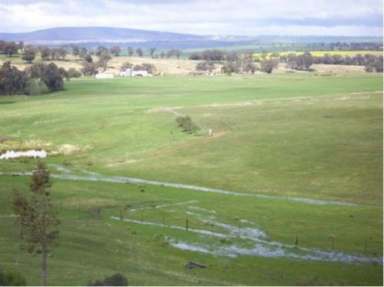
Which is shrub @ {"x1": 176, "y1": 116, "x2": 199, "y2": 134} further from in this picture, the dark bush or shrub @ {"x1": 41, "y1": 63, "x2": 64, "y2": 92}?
shrub @ {"x1": 41, "y1": 63, "x2": 64, "y2": 92}

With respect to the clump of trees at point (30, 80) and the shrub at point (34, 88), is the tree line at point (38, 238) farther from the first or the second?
the shrub at point (34, 88)

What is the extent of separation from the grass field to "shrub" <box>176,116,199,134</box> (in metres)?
1.33

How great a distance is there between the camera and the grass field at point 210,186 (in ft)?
145

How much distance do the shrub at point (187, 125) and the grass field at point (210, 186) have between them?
4.36 feet

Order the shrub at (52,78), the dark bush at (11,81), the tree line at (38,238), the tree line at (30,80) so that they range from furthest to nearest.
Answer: the shrub at (52,78) < the tree line at (30,80) < the dark bush at (11,81) < the tree line at (38,238)

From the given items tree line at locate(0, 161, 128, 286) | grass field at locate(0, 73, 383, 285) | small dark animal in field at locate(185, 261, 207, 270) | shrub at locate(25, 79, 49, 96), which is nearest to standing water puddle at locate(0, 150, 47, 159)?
grass field at locate(0, 73, 383, 285)

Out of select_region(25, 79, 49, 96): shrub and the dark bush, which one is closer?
the dark bush

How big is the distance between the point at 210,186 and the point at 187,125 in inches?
1252

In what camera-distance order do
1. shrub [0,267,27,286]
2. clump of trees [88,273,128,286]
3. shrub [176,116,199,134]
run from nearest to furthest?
shrub [0,267,27,286] → clump of trees [88,273,128,286] → shrub [176,116,199,134]

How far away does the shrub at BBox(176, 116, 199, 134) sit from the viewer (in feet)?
342

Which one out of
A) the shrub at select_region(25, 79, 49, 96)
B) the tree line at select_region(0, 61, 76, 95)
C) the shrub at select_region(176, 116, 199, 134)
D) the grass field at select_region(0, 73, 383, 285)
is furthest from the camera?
the shrub at select_region(25, 79, 49, 96)

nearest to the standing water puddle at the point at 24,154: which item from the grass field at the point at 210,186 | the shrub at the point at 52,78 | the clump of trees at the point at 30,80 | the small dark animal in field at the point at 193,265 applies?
the grass field at the point at 210,186

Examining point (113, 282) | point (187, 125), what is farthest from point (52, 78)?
point (113, 282)

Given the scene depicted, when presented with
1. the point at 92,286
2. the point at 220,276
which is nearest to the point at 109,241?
the point at 220,276
